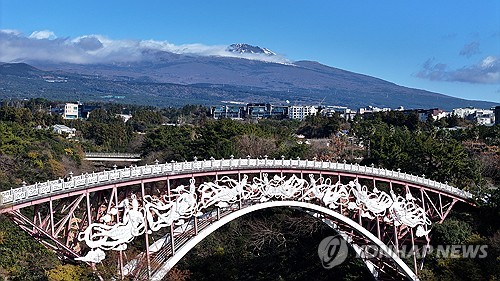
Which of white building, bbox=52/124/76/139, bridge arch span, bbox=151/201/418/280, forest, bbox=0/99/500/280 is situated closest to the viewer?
bridge arch span, bbox=151/201/418/280

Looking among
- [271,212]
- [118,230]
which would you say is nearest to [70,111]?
[271,212]

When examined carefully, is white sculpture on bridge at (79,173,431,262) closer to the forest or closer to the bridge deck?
the bridge deck

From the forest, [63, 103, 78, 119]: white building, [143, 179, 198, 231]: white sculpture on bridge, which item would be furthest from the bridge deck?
[63, 103, 78, 119]: white building

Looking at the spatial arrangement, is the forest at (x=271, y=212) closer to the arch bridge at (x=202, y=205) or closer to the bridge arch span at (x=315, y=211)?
the arch bridge at (x=202, y=205)

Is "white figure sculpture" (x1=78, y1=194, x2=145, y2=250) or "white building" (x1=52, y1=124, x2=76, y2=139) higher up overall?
"white figure sculpture" (x1=78, y1=194, x2=145, y2=250)

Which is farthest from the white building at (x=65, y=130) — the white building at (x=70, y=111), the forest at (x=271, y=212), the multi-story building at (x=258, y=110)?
the multi-story building at (x=258, y=110)
